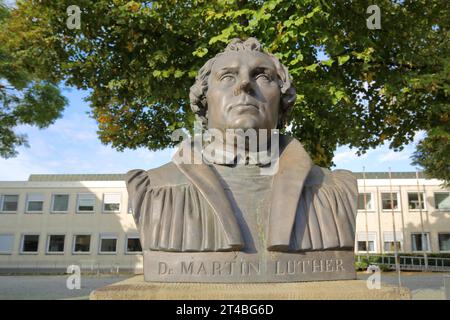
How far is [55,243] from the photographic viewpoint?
107ft

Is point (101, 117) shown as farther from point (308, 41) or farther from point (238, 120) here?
point (238, 120)

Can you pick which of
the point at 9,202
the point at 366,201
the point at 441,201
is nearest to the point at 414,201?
the point at 441,201

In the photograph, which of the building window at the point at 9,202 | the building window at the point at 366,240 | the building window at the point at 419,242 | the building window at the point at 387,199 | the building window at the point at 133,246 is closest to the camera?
the building window at the point at 366,240

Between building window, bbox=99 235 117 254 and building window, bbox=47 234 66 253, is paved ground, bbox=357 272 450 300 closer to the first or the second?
building window, bbox=99 235 117 254

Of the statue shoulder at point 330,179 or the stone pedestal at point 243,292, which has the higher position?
the statue shoulder at point 330,179

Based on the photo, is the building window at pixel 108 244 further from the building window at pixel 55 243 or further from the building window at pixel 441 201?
the building window at pixel 441 201

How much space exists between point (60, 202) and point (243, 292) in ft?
109

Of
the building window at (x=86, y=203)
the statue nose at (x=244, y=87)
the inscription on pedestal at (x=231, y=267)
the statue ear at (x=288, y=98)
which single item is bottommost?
the inscription on pedestal at (x=231, y=267)

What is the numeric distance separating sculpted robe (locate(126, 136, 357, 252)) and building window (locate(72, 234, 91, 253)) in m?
31.1

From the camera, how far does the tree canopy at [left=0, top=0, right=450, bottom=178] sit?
23.7 feet

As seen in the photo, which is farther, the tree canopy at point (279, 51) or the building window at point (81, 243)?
the building window at point (81, 243)

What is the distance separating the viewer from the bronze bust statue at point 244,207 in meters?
2.99

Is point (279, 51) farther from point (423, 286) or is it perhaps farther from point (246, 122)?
point (423, 286)

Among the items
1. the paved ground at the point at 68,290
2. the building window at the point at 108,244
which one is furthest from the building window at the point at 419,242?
the building window at the point at 108,244
